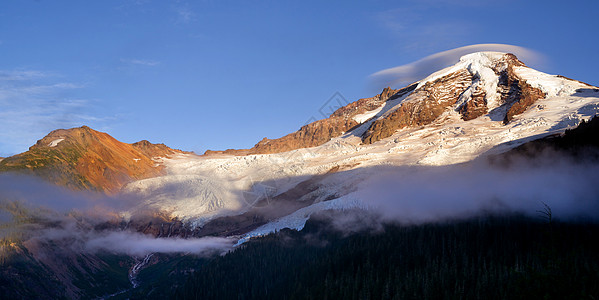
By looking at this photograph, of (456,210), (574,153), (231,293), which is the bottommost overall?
(231,293)

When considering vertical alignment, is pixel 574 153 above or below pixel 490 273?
above

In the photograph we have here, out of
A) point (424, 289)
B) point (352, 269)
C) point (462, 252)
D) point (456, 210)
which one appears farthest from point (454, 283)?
point (456, 210)

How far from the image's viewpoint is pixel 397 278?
5295 inches

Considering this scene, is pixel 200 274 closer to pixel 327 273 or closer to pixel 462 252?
pixel 327 273

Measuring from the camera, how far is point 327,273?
155 meters

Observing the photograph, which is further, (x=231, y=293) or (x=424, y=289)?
(x=231, y=293)

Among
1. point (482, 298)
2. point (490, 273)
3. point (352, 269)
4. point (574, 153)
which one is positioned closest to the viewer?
point (482, 298)

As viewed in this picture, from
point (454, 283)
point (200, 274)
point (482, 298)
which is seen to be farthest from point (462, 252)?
point (200, 274)

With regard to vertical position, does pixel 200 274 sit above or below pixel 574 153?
below

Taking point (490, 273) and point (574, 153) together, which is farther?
point (574, 153)

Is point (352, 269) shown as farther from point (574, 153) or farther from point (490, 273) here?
point (574, 153)

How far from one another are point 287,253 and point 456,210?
196ft

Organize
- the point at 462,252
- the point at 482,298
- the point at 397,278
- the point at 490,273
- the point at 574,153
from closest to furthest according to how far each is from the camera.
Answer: the point at 482,298, the point at 490,273, the point at 397,278, the point at 462,252, the point at 574,153

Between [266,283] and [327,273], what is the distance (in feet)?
84.5
